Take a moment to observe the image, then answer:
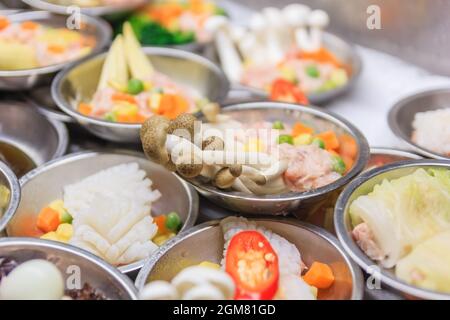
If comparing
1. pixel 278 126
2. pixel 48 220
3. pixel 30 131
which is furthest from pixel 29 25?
pixel 278 126

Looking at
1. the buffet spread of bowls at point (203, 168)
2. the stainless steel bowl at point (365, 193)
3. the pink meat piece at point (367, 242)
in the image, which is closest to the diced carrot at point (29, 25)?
the buffet spread of bowls at point (203, 168)

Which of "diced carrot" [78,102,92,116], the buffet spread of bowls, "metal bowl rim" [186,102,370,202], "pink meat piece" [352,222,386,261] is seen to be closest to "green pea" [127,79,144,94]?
the buffet spread of bowls

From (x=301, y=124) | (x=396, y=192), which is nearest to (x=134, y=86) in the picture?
(x=301, y=124)

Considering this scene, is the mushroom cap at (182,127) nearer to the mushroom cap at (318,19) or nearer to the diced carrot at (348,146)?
A: the diced carrot at (348,146)

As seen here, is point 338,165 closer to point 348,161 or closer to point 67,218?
point 348,161

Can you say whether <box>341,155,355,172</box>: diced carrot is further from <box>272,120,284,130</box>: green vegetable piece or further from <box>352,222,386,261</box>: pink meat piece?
<box>352,222,386,261</box>: pink meat piece
